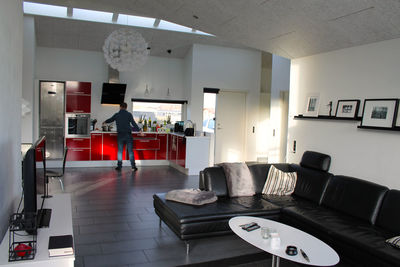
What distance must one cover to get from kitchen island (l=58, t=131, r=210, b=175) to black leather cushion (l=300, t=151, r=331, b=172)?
3.18 m

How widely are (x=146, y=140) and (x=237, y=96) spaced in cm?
268

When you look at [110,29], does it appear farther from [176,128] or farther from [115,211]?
[115,211]

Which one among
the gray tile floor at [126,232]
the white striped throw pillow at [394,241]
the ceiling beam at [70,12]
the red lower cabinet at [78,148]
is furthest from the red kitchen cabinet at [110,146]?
the white striped throw pillow at [394,241]

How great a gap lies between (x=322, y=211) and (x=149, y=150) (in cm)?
553

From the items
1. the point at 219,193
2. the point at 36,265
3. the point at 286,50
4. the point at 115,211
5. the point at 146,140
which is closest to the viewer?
the point at 36,265

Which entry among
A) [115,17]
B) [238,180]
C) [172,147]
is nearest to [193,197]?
[238,180]

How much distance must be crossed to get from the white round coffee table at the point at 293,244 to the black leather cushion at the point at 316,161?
1.68 m

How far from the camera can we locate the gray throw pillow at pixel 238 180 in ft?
14.3

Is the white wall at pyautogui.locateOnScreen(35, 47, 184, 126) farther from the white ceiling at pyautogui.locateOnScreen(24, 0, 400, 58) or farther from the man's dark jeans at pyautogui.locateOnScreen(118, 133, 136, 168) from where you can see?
the white ceiling at pyautogui.locateOnScreen(24, 0, 400, 58)

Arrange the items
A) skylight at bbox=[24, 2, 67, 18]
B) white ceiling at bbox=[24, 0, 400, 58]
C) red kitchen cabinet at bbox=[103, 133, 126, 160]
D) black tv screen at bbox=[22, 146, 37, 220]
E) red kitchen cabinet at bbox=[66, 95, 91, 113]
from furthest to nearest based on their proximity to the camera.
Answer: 1. red kitchen cabinet at bbox=[103, 133, 126, 160]
2. red kitchen cabinet at bbox=[66, 95, 91, 113]
3. skylight at bbox=[24, 2, 67, 18]
4. white ceiling at bbox=[24, 0, 400, 58]
5. black tv screen at bbox=[22, 146, 37, 220]

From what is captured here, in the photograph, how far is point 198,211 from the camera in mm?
3584

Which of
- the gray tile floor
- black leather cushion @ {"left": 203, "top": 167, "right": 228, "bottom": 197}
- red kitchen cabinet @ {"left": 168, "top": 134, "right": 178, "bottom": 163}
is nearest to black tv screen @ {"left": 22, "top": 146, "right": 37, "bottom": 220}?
the gray tile floor

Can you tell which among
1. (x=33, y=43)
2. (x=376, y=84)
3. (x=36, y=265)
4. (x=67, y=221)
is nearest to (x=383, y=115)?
(x=376, y=84)

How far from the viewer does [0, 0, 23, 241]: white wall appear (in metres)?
2.23
